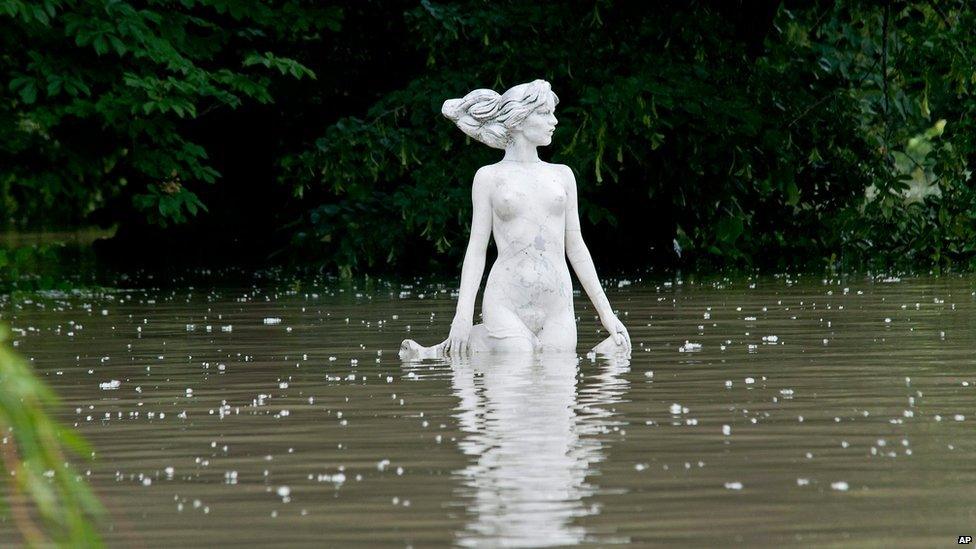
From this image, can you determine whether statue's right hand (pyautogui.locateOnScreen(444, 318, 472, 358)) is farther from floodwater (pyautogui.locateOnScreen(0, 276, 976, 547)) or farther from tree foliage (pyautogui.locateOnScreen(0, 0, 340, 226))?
tree foliage (pyautogui.locateOnScreen(0, 0, 340, 226))

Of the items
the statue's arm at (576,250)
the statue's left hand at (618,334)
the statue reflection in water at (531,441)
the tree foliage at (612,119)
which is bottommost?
the statue reflection in water at (531,441)

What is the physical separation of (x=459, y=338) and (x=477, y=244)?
67 cm

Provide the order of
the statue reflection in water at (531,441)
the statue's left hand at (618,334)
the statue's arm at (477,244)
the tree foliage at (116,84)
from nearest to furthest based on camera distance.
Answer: the statue reflection in water at (531,441) → the statue's left hand at (618,334) → the statue's arm at (477,244) → the tree foliage at (116,84)

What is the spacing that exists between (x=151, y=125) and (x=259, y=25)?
347 centimetres

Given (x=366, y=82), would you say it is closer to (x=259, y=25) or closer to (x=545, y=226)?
(x=259, y=25)

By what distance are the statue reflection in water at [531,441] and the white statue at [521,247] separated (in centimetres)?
23

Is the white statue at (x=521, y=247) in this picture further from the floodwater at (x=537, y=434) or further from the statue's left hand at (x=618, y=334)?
the floodwater at (x=537, y=434)

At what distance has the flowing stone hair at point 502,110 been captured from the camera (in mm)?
12438

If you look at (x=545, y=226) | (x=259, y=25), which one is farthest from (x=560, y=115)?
(x=545, y=226)

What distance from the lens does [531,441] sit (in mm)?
8117

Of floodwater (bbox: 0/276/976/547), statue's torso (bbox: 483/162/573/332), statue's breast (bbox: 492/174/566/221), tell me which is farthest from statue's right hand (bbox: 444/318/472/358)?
statue's breast (bbox: 492/174/566/221)

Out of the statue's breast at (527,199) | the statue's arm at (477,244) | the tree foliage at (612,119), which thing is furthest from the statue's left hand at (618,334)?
the tree foliage at (612,119)

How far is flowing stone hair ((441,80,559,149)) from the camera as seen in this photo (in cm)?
1244

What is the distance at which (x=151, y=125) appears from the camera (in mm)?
22578
